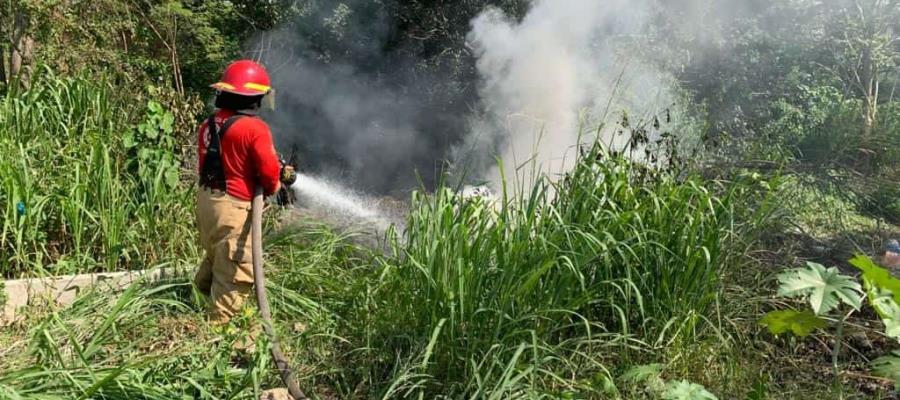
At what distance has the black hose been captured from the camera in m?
2.82

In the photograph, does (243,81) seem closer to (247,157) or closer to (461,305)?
(247,157)

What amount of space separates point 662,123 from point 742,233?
5.28 metres

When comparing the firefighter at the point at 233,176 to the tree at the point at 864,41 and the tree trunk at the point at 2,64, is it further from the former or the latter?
the tree at the point at 864,41

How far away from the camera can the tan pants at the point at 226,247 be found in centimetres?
339

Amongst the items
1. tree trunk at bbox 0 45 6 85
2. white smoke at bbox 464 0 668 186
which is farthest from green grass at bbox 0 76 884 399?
white smoke at bbox 464 0 668 186

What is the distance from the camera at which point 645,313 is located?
123 inches

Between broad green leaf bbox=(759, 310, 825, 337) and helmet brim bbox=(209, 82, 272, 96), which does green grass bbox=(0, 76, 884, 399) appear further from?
helmet brim bbox=(209, 82, 272, 96)

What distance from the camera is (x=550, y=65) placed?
959cm

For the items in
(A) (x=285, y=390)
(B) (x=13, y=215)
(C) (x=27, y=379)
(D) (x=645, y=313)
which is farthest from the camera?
(B) (x=13, y=215)

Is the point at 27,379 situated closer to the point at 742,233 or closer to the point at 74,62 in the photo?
the point at 742,233

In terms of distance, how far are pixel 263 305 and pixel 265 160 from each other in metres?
0.66

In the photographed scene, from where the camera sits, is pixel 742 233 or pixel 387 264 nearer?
pixel 387 264

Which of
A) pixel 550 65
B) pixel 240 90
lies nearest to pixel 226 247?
pixel 240 90

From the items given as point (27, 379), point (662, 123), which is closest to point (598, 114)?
point (662, 123)
